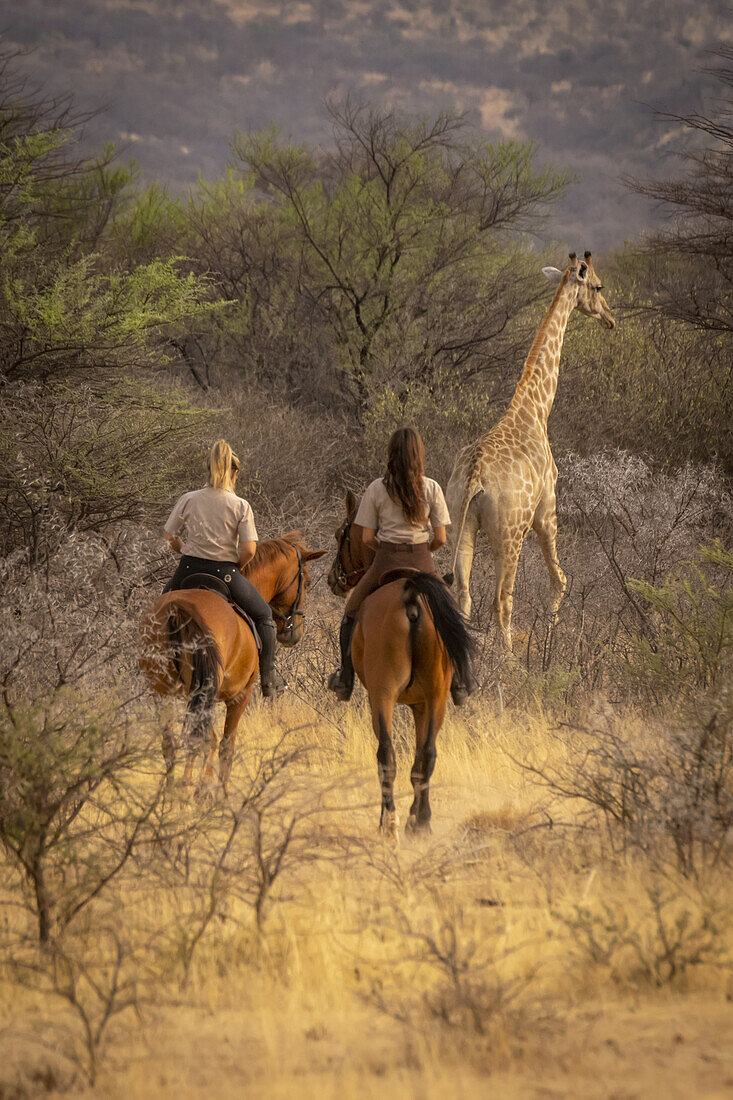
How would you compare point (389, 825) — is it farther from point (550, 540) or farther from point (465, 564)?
point (550, 540)

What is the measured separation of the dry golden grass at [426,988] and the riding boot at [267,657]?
117cm

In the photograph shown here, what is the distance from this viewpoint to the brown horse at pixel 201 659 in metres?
4.40

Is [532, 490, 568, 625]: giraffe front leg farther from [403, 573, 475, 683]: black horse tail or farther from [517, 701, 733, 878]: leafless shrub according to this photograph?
[403, 573, 475, 683]: black horse tail

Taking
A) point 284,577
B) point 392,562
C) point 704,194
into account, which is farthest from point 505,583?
point 704,194

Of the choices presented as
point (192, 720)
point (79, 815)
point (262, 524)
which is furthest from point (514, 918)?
point (262, 524)

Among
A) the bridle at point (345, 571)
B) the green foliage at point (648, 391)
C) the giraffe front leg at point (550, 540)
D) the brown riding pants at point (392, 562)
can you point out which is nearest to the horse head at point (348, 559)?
the bridle at point (345, 571)

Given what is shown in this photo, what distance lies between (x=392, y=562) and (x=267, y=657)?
44.7 inches

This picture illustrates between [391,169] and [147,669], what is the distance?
13518 mm

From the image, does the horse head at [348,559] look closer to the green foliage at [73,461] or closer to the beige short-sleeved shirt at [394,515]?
the beige short-sleeved shirt at [394,515]

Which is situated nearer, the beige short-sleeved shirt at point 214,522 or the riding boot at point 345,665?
the riding boot at point 345,665

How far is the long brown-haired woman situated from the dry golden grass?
124 cm

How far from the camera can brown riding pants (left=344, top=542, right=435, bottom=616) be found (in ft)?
15.3

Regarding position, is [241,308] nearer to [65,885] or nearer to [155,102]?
[65,885]

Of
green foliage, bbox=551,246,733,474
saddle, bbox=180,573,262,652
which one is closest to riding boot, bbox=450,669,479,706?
saddle, bbox=180,573,262,652
